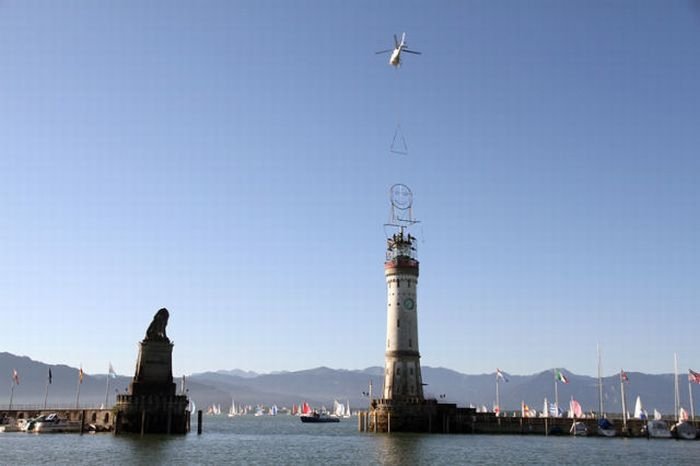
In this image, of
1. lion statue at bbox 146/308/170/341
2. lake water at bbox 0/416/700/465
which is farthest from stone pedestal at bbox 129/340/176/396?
lake water at bbox 0/416/700/465

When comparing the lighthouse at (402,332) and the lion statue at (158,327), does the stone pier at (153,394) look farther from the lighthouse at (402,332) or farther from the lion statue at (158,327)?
the lighthouse at (402,332)

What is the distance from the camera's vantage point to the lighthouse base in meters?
105

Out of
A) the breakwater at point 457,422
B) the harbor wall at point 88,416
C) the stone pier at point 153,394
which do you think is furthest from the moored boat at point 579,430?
the harbor wall at point 88,416

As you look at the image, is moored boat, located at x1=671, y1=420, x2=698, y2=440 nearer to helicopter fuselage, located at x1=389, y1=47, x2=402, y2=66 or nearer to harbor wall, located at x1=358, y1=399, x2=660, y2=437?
harbor wall, located at x1=358, y1=399, x2=660, y2=437

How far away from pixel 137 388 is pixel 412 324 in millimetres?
40547

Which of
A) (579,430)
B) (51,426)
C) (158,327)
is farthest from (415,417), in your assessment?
(51,426)

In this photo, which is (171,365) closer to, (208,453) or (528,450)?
(208,453)

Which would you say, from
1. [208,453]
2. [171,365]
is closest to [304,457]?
[208,453]

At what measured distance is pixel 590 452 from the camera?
277 ft

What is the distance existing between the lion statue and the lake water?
46.2 feet

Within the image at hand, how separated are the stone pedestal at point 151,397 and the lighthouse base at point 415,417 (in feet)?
96.5

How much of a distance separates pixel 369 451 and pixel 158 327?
38925 millimetres

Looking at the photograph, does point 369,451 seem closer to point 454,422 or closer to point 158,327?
point 454,422

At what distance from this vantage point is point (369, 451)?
82500 mm
